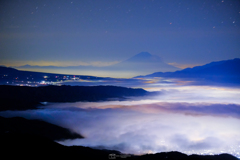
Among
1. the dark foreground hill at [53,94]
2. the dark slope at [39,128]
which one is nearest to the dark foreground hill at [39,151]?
the dark slope at [39,128]

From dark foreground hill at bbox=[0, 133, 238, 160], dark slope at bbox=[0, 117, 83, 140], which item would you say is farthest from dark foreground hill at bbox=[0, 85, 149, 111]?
dark foreground hill at bbox=[0, 133, 238, 160]

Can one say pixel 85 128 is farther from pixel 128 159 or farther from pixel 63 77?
pixel 128 159

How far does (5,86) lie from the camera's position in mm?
95188

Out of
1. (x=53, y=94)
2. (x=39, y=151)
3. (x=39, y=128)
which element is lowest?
(x=39, y=128)

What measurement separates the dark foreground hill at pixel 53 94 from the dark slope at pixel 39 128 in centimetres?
1957

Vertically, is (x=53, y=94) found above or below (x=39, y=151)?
above

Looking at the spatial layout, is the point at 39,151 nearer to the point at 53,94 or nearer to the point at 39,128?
the point at 39,128

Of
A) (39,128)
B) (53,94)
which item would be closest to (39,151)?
(39,128)

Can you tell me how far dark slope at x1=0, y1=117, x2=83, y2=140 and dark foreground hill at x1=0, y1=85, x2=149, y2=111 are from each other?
19572 millimetres

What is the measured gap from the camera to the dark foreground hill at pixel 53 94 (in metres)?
89.7

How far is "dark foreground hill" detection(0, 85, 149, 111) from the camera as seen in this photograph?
89713 millimetres

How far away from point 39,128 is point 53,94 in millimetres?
44173

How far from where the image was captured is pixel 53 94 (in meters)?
111

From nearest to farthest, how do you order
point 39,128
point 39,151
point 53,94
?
point 39,151
point 39,128
point 53,94
